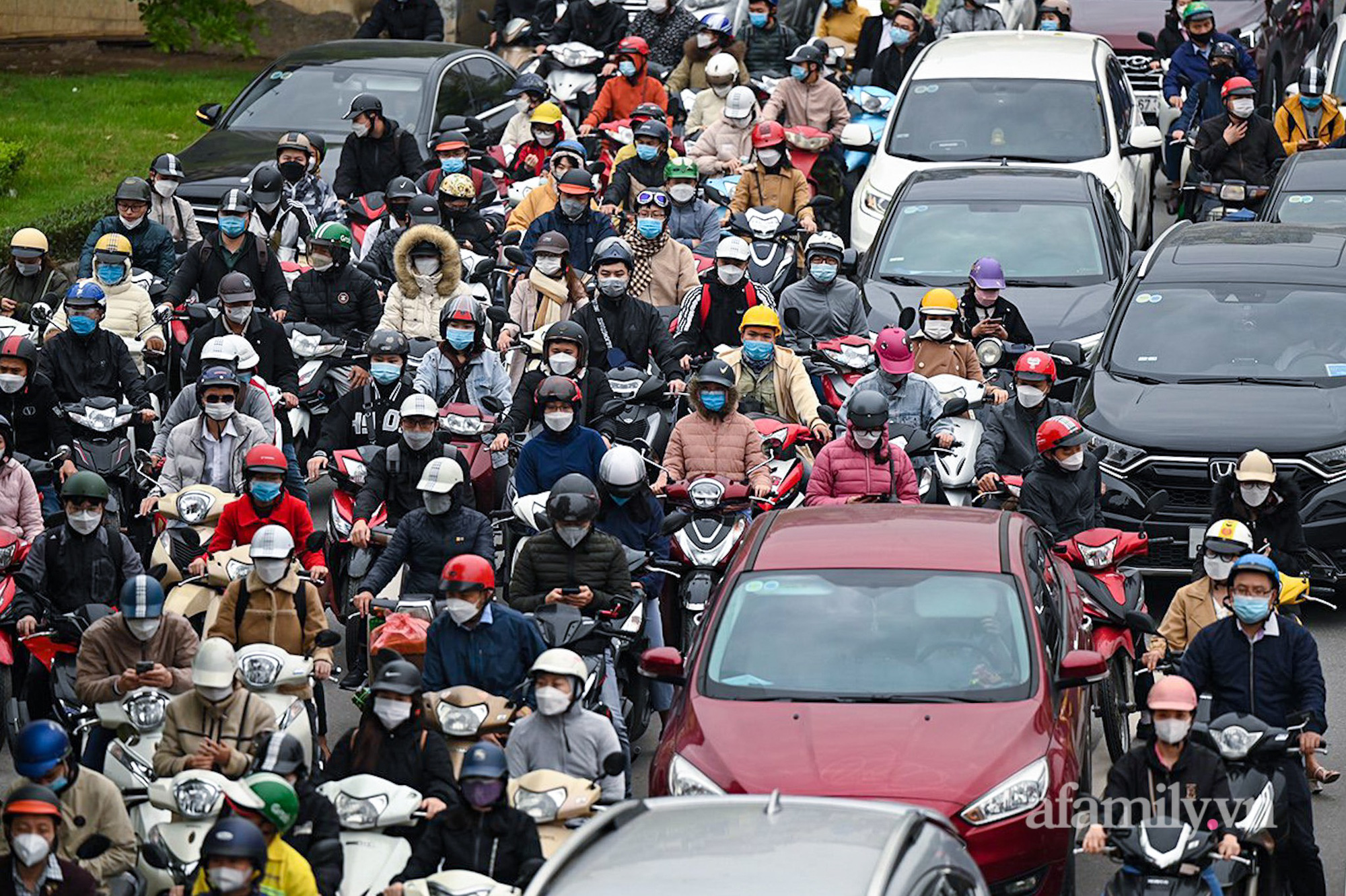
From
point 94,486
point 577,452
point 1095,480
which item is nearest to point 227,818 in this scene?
point 94,486

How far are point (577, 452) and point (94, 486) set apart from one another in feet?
9.34

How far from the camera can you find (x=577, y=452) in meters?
15.1

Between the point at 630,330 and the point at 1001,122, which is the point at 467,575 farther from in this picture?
the point at 1001,122

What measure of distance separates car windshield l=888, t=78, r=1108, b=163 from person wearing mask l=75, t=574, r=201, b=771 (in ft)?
35.3

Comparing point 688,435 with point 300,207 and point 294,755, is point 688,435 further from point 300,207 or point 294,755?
point 300,207

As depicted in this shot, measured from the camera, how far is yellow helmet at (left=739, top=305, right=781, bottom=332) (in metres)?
16.6

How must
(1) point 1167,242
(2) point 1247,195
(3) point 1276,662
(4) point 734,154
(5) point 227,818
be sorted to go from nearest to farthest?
(5) point 227,818 < (3) point 1276,662 < (1) point 1167,242 < (2) point 1247,195 < (4) point 734,154

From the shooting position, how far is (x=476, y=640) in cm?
1261

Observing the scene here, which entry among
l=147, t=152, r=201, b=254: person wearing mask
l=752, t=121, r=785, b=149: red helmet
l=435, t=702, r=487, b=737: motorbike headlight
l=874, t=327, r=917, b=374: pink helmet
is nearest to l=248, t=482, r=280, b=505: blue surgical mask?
l=435, t=702, r=487, b=737: motorbike headlight

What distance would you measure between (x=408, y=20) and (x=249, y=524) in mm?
14811

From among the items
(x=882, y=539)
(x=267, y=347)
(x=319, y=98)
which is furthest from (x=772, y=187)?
(x=882, y=539)

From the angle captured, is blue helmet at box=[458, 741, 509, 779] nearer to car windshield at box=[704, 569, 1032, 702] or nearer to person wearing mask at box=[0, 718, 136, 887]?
car windshield at box=[704, 569, 1032, 702]

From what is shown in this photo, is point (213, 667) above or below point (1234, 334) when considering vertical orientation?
below

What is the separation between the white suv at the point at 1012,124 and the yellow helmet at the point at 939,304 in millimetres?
3687
